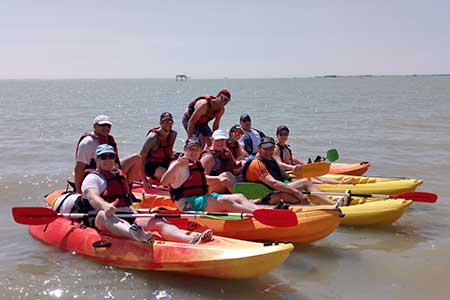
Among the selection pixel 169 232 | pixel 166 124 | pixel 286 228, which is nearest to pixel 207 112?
pixel 166 124

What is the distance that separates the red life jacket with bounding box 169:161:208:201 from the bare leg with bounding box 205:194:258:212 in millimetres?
179

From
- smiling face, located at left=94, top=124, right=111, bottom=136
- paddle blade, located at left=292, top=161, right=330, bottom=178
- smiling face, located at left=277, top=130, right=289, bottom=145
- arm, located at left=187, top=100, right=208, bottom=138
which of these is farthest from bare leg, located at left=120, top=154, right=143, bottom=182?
paddle blade, located at left=292, top=161, right=330, bottom=178

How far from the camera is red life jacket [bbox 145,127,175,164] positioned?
7.28 meters

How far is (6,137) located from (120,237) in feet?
44.2

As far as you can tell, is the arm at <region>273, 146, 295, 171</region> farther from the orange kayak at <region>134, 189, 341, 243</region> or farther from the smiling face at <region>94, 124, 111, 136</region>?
the smiling face at <region>94, 124, 111, 136</region>

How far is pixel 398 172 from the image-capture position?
A: 10914 millimetres

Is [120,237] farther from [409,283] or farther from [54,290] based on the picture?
[409,283]

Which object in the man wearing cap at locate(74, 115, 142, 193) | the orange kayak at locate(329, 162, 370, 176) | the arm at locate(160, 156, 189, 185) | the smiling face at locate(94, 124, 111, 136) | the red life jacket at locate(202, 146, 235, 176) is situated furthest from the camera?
the orange kayak at locate(329, 162, 370, 176)

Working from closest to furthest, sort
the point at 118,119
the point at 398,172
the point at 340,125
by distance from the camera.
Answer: the point at 398,172 → the point at 340,125 → the point at 118,119

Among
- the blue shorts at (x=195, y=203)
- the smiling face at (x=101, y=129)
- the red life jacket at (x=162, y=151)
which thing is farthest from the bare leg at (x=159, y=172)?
the blue shorts at (x=195, y=203)

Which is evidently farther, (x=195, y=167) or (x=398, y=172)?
(x=398, y=172)

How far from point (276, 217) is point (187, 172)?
109cm

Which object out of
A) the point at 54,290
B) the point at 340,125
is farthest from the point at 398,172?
the point at 340,125

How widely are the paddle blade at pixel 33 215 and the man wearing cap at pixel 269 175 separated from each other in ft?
7.47
